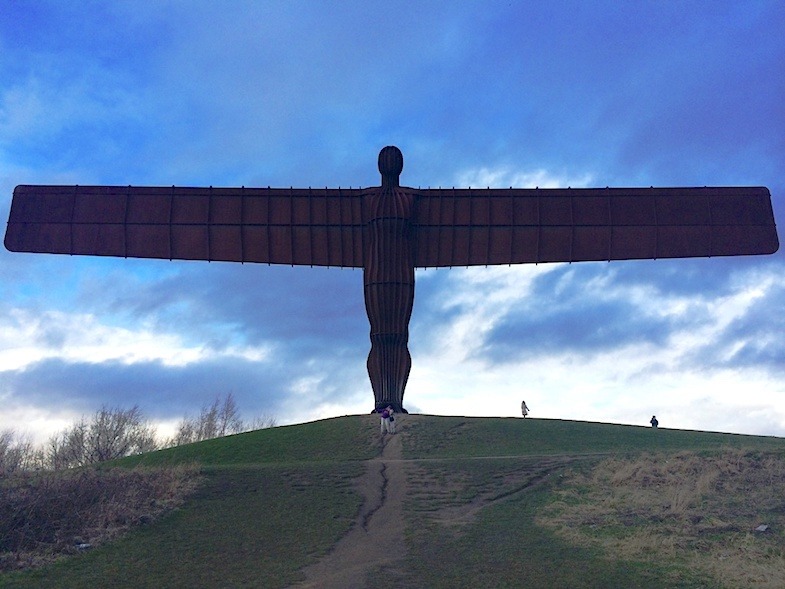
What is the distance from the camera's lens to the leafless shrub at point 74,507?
44.2 feet

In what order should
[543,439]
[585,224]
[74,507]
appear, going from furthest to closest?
1. [585,224]
2. [543,439]
3. [74,507]

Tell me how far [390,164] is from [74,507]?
20.4 meters

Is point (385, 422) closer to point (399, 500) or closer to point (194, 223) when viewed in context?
point (399, 500)

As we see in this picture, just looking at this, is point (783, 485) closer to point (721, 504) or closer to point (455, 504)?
point (721, 504)

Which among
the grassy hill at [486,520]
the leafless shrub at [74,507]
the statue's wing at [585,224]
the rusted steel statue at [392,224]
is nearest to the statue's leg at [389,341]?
the rusted steel statue at [392,224]

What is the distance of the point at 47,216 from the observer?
31.4 m

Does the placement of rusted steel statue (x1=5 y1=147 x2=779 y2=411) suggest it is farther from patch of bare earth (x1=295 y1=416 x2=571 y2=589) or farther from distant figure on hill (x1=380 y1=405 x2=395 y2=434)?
patch of bare earth (x1=295 y1=416 x2=571 y2=589)

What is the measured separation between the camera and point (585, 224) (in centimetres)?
3222

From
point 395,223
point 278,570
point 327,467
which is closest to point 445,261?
point 395,223

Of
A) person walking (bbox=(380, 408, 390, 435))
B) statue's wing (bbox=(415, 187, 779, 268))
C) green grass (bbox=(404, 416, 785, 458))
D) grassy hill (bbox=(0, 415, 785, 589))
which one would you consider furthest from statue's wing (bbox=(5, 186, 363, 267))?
grassy hill (bbox=(0, 415, 785, 589))

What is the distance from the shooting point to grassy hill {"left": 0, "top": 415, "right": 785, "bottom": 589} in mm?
11859

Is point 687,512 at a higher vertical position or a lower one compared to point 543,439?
lower

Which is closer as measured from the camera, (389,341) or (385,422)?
(385,422)

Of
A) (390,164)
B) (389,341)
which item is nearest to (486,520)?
(389,341)
